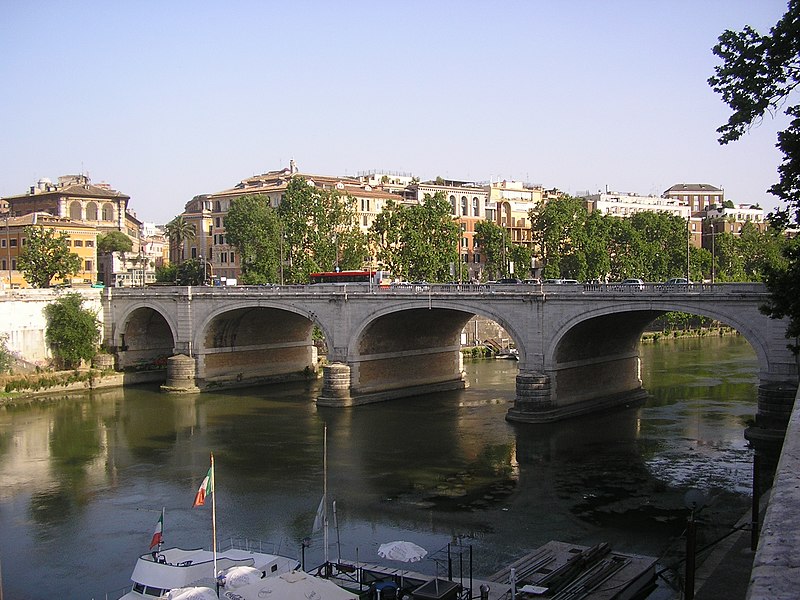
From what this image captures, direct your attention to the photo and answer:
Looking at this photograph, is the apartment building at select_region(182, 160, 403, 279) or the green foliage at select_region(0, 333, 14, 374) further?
the apartment building at select_region(182, 160, 403, 279)

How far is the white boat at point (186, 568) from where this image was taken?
2394 centimetres

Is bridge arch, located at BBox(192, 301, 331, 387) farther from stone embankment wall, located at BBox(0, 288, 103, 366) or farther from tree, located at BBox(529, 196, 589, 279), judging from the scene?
tree, located at BBox(529, 196, 589, 279)

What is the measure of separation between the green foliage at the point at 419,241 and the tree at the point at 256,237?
988 cm

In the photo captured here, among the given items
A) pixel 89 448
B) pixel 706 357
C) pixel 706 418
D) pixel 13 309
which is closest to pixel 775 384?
pixel 706 418

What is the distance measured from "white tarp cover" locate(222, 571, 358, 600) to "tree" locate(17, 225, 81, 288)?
69613 millimetres

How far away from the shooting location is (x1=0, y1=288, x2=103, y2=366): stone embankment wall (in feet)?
225

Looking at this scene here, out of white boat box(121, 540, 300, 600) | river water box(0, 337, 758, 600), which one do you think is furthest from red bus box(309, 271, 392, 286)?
white boat box(121, 540, 300, 600)

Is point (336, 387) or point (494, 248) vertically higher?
point (494, 248)

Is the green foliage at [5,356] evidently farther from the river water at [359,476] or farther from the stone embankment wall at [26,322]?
the river water at [359,476]

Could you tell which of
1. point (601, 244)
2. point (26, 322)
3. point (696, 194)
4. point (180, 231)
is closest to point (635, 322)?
point (601, 244)

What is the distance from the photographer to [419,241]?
286ft

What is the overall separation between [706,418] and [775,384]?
9.74 m

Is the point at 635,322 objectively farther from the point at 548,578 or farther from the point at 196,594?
the point at 196,594

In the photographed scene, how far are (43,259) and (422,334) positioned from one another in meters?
41.2
